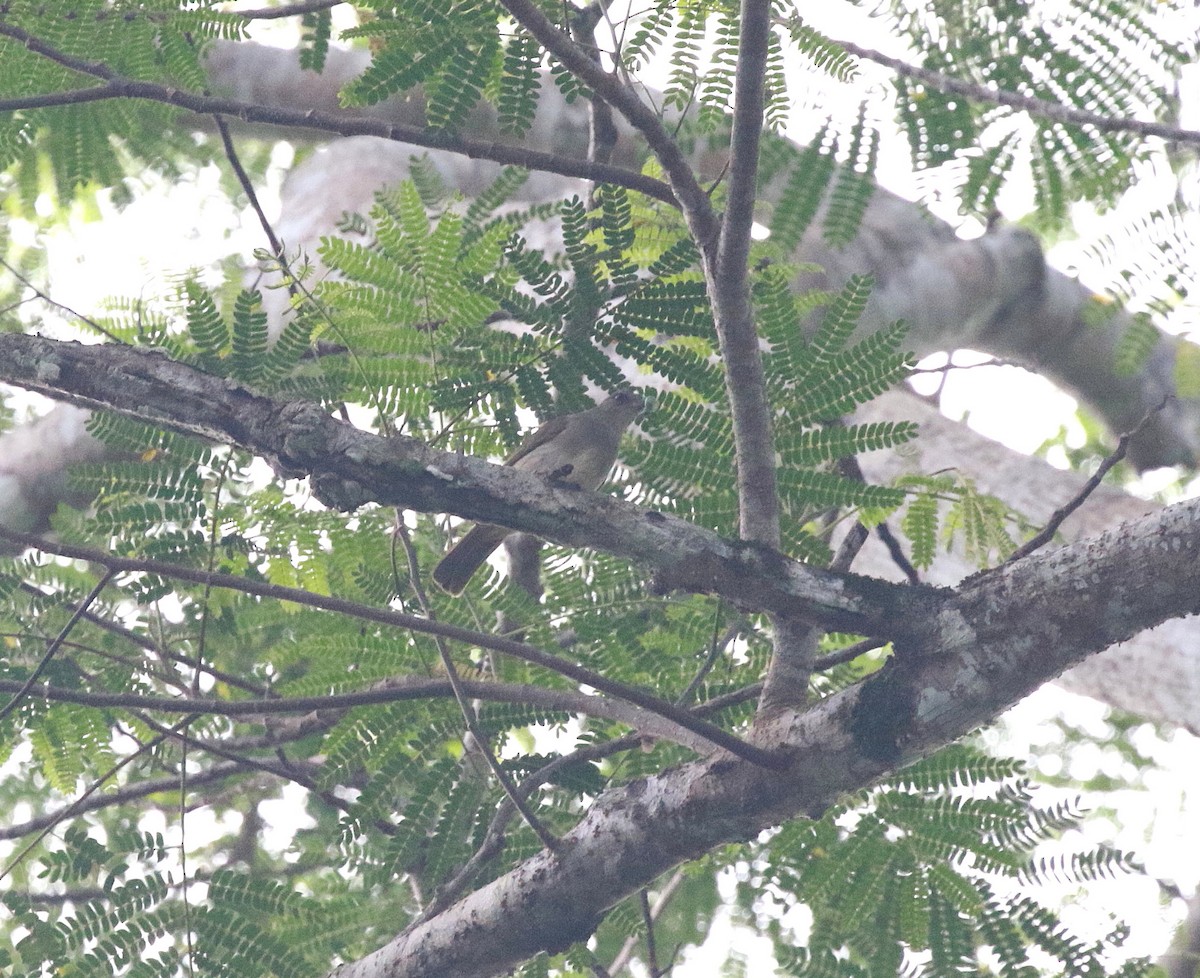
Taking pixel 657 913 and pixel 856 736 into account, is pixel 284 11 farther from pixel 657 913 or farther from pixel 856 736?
pixel 657 913

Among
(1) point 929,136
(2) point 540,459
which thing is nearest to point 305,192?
(2) point 540,459

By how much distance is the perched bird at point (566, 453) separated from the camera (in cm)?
→ 381

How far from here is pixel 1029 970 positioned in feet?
11.4

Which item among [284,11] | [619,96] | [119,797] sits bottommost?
[619,96]

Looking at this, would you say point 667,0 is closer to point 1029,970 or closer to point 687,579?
point 687,579

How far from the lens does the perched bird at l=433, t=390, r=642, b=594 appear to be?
3809 millimetres

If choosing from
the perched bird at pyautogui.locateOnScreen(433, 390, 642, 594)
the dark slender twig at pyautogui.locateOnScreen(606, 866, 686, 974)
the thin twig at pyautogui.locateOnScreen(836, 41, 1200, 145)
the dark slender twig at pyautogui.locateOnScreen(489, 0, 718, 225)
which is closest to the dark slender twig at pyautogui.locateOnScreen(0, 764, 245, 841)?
the perched bird at pyautogui.locateOnScreen(433, 390, 642, 594)

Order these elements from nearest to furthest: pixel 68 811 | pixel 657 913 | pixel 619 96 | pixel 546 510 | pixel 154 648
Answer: pixel 619 96 < pixel 546 510 < pixel 68 811 < pixel 154 648 < pixel 657 913

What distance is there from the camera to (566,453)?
4180mm

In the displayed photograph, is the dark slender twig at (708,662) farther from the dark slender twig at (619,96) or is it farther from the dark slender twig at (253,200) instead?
the dark slender twig at (253,200)

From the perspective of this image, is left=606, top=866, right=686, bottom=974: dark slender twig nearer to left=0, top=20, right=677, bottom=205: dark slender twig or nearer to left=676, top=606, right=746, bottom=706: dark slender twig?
left=676, top=606, right=746, bottom=706: dark slender twig

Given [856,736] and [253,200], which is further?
[253,200]

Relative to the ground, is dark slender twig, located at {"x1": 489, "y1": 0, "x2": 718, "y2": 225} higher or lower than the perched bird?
lower

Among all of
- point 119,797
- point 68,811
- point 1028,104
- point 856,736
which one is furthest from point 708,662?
point 119,797
